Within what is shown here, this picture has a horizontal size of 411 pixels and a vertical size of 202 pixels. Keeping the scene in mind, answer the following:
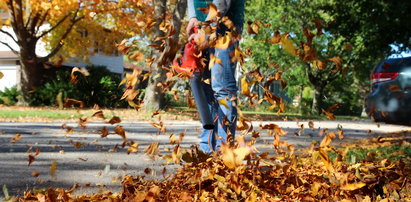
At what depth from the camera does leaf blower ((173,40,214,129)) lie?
2.72 m

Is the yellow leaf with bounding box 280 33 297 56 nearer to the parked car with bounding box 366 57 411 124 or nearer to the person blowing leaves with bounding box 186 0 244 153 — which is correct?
the person blowing leaves with bounding box 186 0 244 153

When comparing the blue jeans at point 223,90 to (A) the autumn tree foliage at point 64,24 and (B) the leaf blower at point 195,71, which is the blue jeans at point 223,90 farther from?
(A) the autumn tree foliage at point 64,24

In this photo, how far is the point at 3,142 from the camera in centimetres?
475

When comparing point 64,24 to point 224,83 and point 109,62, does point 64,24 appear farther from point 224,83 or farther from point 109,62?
point 224,83

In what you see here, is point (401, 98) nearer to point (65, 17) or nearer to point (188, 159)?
point (188, 159)

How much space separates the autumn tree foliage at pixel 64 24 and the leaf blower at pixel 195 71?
1225cm

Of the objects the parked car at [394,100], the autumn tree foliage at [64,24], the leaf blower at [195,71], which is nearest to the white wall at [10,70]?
the autumn tree foliage at [64,24]

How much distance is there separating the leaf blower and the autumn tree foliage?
12251 millimetres

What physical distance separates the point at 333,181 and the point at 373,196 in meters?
0.20

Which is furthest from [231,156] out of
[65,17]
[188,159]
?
[65,17]

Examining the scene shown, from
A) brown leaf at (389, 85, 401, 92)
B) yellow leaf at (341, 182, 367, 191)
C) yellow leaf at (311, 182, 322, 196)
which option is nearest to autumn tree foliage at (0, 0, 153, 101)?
brown leaf at (389, 85, 401, 92)

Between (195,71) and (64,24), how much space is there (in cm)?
1727

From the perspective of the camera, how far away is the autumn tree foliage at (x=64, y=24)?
1603 cm

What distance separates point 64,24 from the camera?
1889 cm
